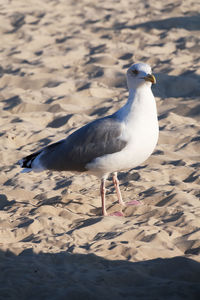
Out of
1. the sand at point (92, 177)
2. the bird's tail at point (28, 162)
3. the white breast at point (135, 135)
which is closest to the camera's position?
the sand at point (92, 177)

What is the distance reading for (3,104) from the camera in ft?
25.7

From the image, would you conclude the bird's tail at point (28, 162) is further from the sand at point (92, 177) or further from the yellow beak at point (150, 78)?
the yellow beak at point (150, 78)

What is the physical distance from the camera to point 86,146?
4770 millimetres

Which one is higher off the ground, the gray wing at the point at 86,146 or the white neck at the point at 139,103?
the white neck at the point at 139,103

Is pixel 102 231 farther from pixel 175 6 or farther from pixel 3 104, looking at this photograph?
pixel 175 6

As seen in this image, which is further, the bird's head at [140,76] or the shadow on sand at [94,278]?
the bird's head at [140,76]

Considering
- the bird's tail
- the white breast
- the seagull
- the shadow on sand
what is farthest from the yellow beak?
the shadow on sand

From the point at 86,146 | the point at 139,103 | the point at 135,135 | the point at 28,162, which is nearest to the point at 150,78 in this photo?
the point at 139,103

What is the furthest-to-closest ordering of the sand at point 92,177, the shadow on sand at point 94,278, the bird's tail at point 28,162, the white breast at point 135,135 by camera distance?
the bird's tail at point 28,162 → the white breast at point 135,135 → the sand at point 92,177 → the shadow on sand at point 94,278

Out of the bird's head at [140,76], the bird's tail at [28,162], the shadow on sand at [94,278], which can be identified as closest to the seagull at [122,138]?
the bird's head at [140,76]

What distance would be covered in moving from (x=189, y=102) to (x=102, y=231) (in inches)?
138

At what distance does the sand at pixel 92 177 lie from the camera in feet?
11.3

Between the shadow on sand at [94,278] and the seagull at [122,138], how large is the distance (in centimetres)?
115

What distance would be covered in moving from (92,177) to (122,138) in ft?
4.27
